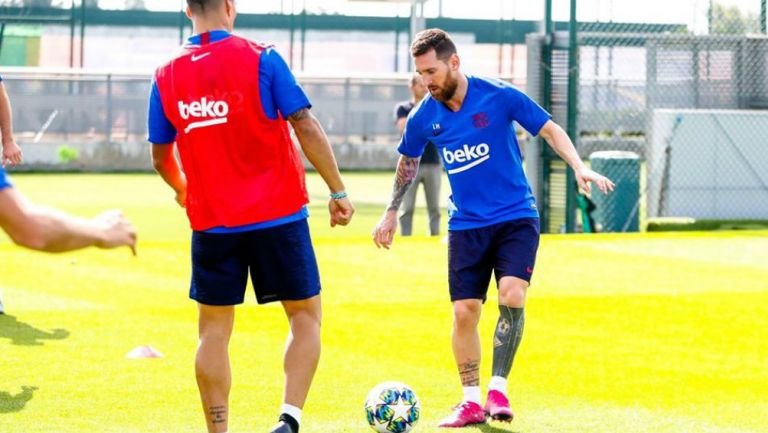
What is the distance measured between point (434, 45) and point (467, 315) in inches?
55.4

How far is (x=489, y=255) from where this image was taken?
748 centimetres

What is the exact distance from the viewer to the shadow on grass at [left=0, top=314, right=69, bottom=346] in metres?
9.56

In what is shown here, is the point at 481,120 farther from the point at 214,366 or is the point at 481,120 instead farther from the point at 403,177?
the point at 214,366

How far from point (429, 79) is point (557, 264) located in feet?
24.5

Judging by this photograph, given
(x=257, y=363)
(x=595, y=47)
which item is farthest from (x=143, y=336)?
(x=595, y=47)

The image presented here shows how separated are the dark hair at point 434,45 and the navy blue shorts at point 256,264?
1438 millimetres

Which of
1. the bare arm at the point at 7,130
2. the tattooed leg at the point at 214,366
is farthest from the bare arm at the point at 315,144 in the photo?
the bare arm at the point at 7,130

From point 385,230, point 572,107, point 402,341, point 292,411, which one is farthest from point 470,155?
point 572,107

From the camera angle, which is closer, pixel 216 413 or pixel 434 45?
pixel 216 413

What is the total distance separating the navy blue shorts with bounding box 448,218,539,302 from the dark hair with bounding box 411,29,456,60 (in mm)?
939

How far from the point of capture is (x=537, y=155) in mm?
18562

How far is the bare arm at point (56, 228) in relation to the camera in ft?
15.1

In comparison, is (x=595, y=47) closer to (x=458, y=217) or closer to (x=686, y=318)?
(x=686, y=318)

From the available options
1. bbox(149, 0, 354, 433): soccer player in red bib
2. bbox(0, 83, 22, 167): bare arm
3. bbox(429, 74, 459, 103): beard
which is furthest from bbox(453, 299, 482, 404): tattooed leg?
bbox(0, 83, 22, 167): bare arm
